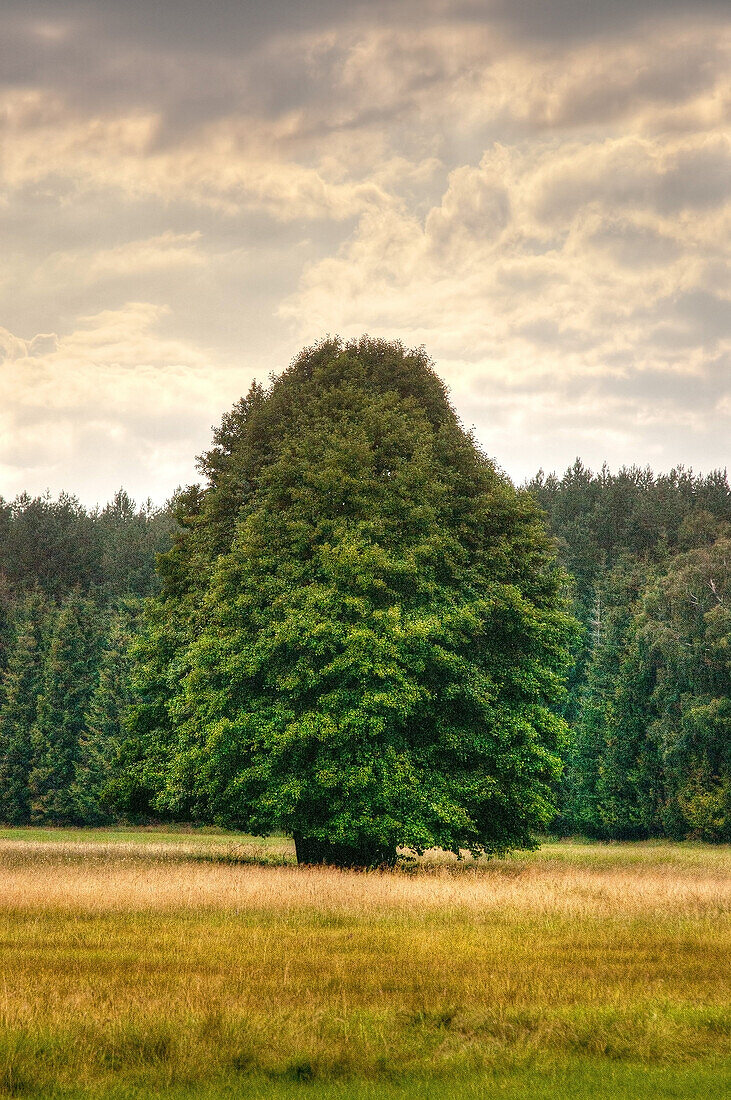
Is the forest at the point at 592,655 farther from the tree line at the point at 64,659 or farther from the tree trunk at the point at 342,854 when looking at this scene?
the tree trunk at the point at 342,854

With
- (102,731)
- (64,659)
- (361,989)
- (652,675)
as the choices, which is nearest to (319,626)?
(361,989)

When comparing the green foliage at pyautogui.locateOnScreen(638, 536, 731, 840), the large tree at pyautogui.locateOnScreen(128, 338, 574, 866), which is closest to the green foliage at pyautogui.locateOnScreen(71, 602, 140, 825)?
the green foliage at pyautogui.locateOnScreen(638, 536, 731, 840)

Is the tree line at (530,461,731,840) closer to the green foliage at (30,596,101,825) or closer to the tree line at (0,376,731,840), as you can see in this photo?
the tree line at (0,376,731,840)

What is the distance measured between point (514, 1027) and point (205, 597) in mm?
20751

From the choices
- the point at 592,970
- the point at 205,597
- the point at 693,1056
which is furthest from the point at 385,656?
the point at 693,1056

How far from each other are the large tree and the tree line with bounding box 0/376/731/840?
0.14 m

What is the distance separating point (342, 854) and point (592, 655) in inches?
1942

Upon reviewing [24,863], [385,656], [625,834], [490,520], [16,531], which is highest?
[16,531]

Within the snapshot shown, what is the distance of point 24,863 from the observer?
32.0 m

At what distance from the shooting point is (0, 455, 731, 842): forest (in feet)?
209

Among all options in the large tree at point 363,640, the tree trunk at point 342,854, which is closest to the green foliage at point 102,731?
the large tree at point 363,640

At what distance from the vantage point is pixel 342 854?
31188 millimetres

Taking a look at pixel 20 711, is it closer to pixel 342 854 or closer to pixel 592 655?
pixel 592 655

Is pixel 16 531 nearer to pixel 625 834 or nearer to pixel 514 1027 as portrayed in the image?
pixel 625 834
